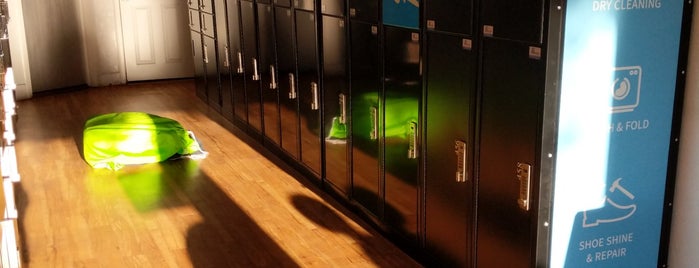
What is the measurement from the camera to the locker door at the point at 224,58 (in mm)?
6531

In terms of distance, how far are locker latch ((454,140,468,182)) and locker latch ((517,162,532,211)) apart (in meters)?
0.38

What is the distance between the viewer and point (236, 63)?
6426 mm

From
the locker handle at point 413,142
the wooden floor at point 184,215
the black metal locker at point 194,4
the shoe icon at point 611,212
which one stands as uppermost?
the black metal locker at point 194,4

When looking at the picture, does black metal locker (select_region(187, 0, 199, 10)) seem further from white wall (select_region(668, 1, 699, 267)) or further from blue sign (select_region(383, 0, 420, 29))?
white wall (select_region(668, 1, 699, 267))

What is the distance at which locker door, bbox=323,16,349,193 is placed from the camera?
4.37m

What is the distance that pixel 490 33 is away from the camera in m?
2.90

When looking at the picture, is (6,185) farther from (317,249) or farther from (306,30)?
(306,30)

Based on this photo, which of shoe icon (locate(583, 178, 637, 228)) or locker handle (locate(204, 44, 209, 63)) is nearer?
shoe icon (locate(583, 178, 637, 228))

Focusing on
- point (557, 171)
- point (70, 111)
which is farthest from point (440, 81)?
point (70, 111)

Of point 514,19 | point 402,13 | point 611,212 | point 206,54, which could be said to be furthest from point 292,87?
point 611,212

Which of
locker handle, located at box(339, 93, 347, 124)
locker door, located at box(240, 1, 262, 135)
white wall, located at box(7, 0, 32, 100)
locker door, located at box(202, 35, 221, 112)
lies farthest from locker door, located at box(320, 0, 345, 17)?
white wall, located at box(7, 0, 32, 100)

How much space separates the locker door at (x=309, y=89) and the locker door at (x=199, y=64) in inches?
103

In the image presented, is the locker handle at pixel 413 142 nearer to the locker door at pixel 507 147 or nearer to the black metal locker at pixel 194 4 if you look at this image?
the locker door at pixel 507 147

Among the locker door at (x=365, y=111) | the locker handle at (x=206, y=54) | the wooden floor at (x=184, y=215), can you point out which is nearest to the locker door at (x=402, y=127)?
the locker door at (x=365, y=111)
